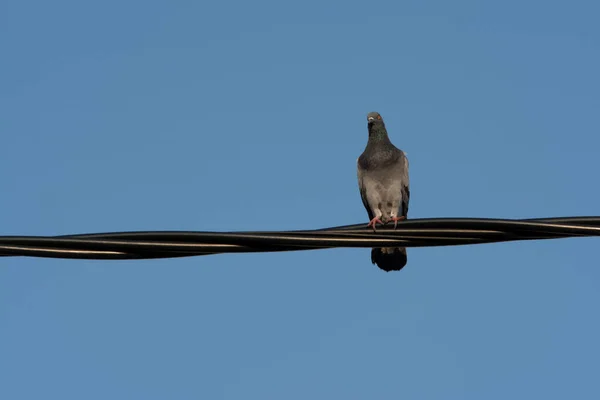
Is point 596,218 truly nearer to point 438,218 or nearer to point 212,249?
point 438,218

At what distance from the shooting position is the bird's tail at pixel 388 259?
357 inches

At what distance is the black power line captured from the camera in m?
4.55

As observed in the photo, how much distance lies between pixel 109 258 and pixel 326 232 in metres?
1.14

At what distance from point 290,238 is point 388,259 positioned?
14.8ft

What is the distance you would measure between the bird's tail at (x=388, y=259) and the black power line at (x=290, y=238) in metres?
4.16

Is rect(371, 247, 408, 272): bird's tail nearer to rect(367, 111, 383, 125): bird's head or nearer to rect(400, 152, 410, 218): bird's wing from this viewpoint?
rect(400, 152, 410, 218): bird's wing

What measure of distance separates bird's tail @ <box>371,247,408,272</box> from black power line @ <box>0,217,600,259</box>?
4160 mm

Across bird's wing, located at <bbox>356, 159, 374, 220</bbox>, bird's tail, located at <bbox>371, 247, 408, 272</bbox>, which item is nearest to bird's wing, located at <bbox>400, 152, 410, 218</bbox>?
bird's wing, located at <bbox>356, 159, 374, 220</bbox>

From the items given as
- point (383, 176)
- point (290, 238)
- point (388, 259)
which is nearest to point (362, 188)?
point (383, 176)

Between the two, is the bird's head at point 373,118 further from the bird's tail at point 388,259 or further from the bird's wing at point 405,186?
the bird's tail at point 388,259

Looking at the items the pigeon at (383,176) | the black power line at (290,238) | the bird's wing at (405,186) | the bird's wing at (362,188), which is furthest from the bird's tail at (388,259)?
the black power line at (290,238)

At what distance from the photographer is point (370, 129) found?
36.6 feet

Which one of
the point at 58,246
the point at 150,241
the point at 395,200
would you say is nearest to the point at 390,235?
the point at 150,241

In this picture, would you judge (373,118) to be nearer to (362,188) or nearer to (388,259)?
(362,188)
